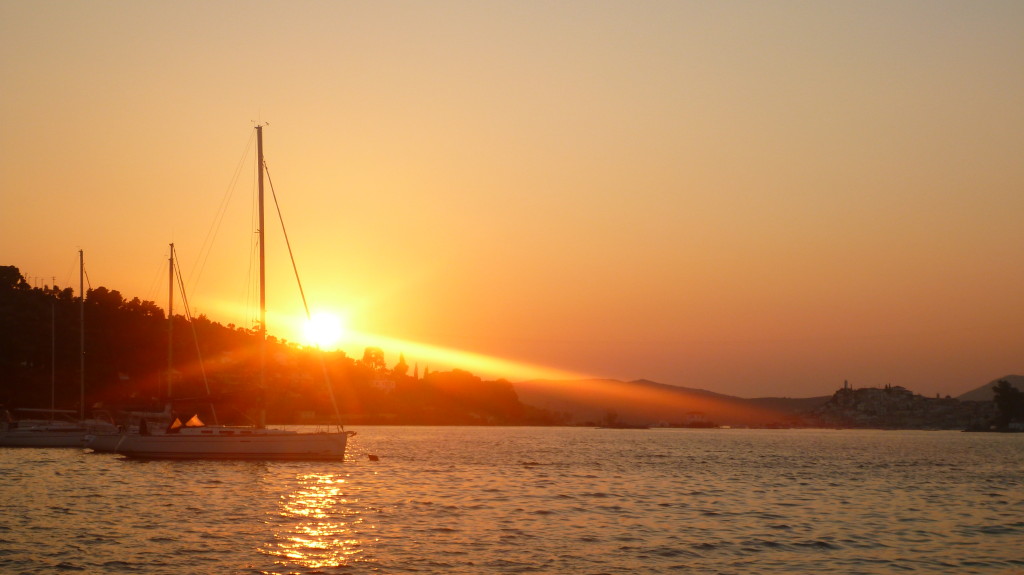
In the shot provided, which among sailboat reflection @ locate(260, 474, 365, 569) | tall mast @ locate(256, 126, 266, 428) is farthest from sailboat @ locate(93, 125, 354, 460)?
sailboat reflection @ locate(260, 474, 365, 569)

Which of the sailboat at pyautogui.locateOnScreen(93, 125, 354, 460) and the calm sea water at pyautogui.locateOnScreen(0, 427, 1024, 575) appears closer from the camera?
the calm sea water at pyautogui.locateOnScreen(0, 427, 1024, 575)

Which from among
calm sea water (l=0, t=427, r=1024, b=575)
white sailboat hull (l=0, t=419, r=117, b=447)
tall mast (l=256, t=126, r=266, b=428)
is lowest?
calm sea water (l=0, t=427, r=1024, b=575)

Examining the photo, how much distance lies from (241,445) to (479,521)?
23554mm

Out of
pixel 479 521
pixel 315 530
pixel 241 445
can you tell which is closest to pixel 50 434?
pixel 241 445

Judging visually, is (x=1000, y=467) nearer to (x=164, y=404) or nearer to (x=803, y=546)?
(x=803, y=546)

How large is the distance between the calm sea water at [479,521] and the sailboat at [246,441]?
1.05m

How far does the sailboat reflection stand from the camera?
22797mm

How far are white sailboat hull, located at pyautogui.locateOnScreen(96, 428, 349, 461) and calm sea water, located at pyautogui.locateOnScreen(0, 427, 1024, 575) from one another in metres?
0.99

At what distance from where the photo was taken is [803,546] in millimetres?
26844

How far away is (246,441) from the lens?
49.5m

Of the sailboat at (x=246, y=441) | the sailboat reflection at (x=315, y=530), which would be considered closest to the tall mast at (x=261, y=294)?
the sailboat at (x=246, y=441)

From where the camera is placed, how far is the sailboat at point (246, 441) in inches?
1956

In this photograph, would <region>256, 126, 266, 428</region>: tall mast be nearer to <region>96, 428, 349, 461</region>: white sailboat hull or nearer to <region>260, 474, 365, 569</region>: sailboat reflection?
<region>96, 428, 349, 461</region>: white sailboat hull

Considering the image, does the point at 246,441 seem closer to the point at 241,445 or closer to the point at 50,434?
the point at 241,445
